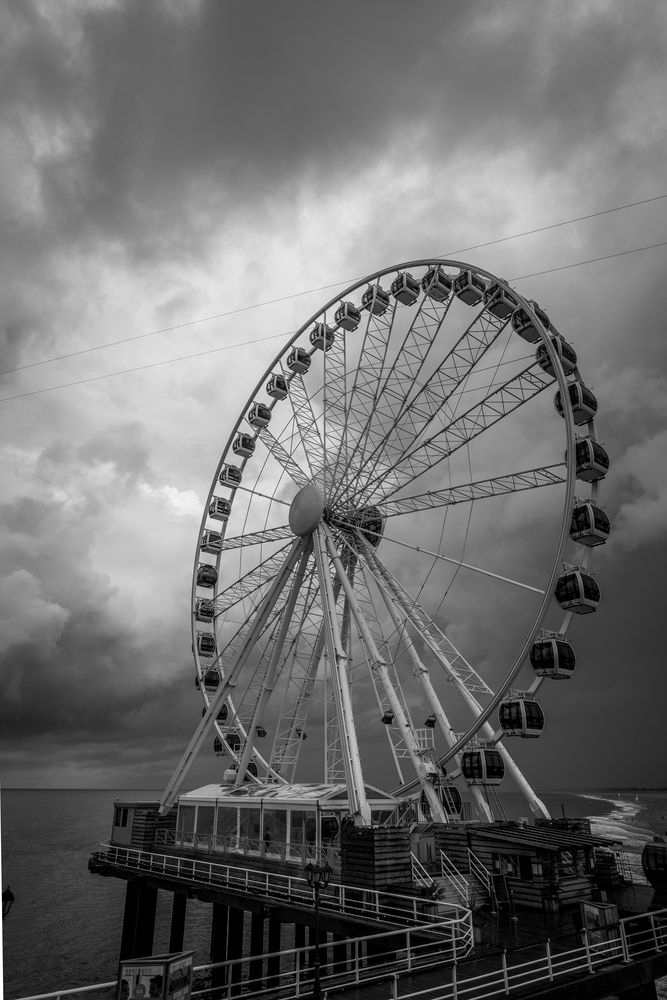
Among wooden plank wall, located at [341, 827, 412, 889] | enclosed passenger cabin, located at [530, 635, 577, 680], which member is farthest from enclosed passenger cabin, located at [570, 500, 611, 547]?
wooden plank wall, located at [341, 827, 412, 889]

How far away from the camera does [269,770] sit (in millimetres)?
37750

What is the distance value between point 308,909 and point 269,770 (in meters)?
15.7

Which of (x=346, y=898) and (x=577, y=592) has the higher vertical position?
(x=577, y=592)

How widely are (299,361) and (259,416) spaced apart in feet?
14.0

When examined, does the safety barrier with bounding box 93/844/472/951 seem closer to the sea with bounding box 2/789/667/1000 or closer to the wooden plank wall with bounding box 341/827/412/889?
the wooden plank wall with bounding box 341/827/412/889

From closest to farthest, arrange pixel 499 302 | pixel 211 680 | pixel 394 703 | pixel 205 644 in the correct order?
pixel 394 703, pixel 499 302, pixel 211 680, pixel 205 644

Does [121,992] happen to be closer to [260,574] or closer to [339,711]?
[339,711]

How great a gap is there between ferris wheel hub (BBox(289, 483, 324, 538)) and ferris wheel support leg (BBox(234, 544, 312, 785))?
2402mm

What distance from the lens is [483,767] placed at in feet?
86.3

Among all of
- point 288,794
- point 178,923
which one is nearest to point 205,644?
point 288,794

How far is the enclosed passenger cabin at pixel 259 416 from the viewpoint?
43344 millimetres

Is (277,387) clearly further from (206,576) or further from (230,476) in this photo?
(206,576)

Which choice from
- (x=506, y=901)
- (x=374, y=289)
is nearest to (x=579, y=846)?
(x=506, y=901)

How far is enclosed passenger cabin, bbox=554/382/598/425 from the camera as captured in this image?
29750 millimetres
